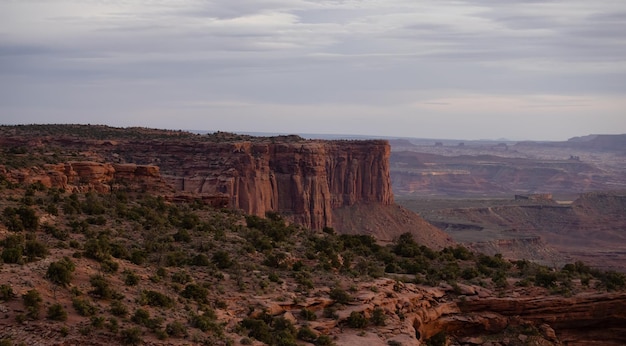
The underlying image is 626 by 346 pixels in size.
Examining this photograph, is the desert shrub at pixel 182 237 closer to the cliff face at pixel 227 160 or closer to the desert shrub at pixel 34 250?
the desert shrub at pixel 34 250

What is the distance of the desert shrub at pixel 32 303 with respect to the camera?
24047 millimetres

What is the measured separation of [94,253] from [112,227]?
632cm

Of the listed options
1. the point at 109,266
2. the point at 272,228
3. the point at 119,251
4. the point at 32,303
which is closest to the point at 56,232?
the point at 119,251

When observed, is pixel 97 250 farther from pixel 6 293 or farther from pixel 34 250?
pixel 6 293

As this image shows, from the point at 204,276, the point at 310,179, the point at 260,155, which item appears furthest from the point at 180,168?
the point at 204,276

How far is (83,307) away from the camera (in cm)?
2530

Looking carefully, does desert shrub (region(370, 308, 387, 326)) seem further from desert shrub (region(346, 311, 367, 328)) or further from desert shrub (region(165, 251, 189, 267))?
desert shrub (region(165, 251, 189, 267))

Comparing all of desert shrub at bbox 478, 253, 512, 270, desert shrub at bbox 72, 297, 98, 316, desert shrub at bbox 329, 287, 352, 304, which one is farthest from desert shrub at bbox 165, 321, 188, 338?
desert shrub at bbox 478, 253, 512, 270

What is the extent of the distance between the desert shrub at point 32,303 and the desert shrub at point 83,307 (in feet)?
4.00

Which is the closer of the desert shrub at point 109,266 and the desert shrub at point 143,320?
the desert shrub at point 143,320

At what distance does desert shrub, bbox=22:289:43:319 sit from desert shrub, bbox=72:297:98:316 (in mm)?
1219

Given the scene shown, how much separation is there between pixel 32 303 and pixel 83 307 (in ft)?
5.33

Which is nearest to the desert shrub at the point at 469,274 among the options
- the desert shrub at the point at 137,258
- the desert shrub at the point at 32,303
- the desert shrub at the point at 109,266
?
the desert shrub at the point at 137,258

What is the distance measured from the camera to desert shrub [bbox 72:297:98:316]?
25.2 meters
